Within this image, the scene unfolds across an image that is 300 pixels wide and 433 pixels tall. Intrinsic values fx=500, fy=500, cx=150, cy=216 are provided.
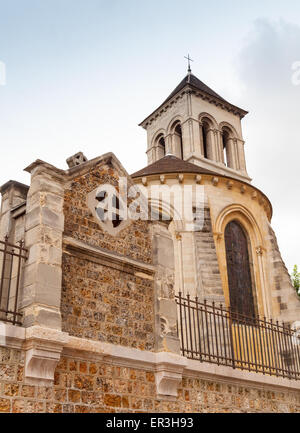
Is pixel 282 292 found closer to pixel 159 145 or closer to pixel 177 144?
pixel 177 144

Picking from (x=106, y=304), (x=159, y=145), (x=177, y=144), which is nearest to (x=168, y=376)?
(x=106, y=304)

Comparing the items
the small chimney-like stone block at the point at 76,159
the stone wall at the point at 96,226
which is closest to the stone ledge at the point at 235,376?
the stone wall at the point at 96,226

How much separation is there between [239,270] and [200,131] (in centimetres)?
1126

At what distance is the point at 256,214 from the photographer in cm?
1653

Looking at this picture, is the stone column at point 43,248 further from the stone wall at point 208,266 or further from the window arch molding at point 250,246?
the window arch molding at point 250,246

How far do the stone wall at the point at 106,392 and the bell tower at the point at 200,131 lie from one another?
15.8 m

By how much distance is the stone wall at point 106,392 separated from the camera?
19.8ft

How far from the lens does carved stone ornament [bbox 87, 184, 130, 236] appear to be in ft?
26.2

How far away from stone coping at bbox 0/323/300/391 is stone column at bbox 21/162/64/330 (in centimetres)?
21

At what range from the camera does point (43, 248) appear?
681cm

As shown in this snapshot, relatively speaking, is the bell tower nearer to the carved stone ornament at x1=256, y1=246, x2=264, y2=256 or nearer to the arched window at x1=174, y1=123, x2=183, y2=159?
the arched window at x1=174, y1=123, x2=183, y2=159

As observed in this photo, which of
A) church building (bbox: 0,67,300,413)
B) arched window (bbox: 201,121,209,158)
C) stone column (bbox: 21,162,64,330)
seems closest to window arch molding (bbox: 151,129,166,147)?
arched window (bbox: 201,121,209,158)
